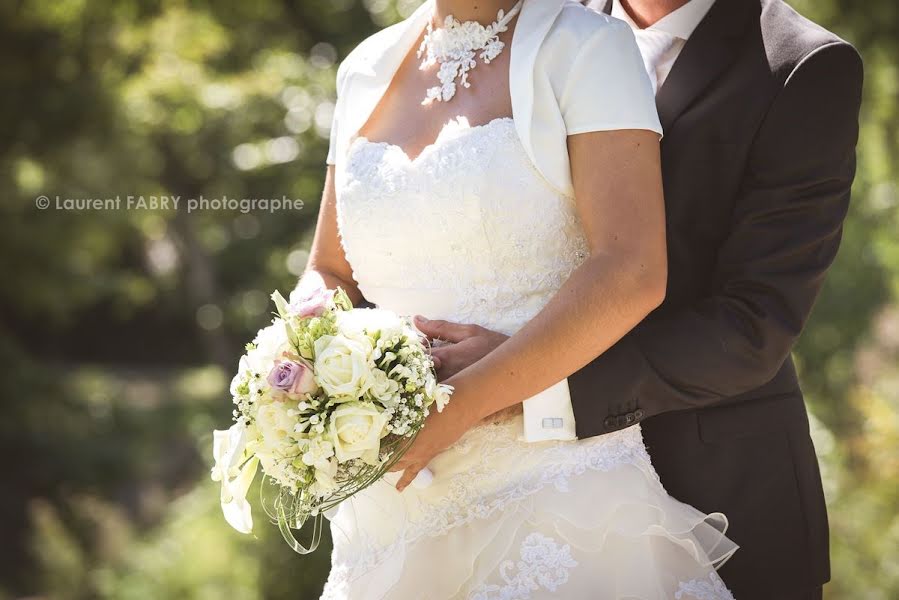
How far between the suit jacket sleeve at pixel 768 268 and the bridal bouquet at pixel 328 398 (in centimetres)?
53

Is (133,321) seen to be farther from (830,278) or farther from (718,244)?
(718,244)

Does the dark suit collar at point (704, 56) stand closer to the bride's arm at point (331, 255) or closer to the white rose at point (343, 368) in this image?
the bride's arm at point (331, 255)

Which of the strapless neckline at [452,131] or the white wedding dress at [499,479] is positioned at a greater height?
the strapless neckline at [452,131]

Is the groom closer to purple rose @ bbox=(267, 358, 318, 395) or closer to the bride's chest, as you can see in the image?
the bride's chest

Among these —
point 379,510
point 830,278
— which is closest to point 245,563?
point 379,510

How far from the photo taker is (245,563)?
5914 millimetres

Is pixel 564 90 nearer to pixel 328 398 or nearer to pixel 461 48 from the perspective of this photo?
pixel 461 48

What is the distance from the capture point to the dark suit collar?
2572 mm

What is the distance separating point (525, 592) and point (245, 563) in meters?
4.01

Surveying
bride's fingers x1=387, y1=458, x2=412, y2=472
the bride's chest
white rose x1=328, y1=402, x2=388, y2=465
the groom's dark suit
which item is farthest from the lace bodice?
white rose x1=328, y1=402, x2=388, y2=465

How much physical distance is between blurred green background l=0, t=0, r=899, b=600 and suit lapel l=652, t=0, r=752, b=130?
3617 millimetres

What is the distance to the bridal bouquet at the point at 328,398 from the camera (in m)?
2.01

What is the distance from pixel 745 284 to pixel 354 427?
1.05 meters

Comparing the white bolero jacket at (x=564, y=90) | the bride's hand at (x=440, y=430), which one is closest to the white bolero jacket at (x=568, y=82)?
the white bolero jacket at (x=564, y=90)
